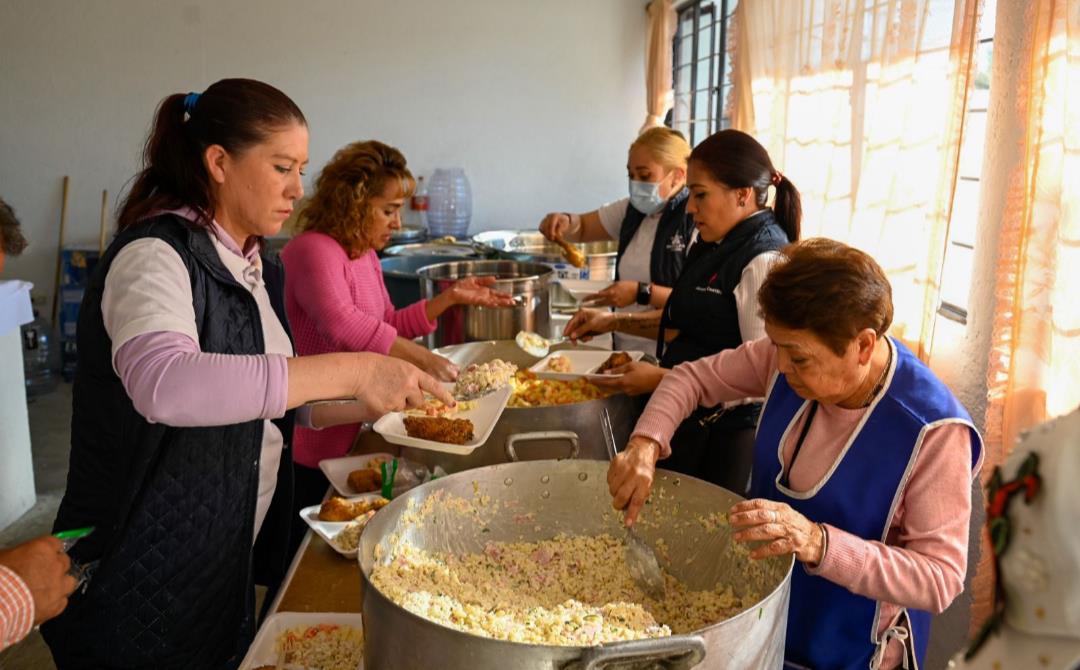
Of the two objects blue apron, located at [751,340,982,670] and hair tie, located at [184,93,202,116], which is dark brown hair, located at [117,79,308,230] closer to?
hair tie, located at [184,93,202,116]

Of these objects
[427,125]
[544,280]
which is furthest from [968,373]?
[427,125]

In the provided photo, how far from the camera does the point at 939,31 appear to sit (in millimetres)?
2084

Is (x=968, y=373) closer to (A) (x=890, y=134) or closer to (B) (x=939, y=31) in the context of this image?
(A) (x=890, y=134)

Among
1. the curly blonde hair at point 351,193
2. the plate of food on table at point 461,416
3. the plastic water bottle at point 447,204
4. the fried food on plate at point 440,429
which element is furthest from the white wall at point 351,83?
the fried food on plate at point 440,429

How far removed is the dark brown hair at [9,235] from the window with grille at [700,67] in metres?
3.77

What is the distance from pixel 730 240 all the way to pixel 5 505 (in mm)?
3570

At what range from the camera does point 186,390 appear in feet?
4.08

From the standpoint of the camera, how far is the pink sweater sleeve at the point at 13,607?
1.15 metres

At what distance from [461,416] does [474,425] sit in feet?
0.33

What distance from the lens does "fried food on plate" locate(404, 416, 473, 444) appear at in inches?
72.2

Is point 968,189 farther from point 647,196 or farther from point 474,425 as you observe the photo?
point 474,425

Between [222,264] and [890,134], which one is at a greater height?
[890,134]

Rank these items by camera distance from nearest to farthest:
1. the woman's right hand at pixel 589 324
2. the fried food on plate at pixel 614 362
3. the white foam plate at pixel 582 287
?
1. the fried food on plate at pixel 614 362
2. the woman's right hand at pixel 589 324
3. the white foam plate at pixel 582 287

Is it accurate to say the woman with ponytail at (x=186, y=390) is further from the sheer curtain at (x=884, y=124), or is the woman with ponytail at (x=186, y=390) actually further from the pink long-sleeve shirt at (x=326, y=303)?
the sheer curtain at (x=884, y=124)
